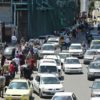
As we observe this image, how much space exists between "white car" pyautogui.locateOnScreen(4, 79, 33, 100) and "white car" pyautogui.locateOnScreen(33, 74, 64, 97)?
0.79m

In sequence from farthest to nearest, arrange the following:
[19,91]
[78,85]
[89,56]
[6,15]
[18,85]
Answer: [6,15] < [89,56] < [78,85] < [18,85] < [19,91]

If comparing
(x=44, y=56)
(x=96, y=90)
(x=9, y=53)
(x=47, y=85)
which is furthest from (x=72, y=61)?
(x=96, y=90)

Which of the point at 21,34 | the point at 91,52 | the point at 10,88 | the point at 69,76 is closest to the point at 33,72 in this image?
the point at 69,76

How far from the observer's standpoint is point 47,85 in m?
38.0

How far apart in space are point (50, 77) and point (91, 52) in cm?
1758

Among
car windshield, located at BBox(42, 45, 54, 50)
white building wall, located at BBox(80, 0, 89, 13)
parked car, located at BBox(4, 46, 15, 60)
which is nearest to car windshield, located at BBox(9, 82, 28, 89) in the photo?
parked car, located at BBox(4, 46, 15, 60)

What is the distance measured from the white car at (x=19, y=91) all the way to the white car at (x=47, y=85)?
0.79 metres

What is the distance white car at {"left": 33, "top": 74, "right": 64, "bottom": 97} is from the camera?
37594 millimetres

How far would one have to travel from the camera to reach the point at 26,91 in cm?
3606

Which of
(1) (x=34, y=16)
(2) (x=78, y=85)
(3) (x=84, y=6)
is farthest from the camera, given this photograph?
(3) (x=84, y=6)

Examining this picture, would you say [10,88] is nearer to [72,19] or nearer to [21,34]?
[21,34]

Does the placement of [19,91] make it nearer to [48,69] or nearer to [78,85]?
[78,85]

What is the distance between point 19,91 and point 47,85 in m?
2.58

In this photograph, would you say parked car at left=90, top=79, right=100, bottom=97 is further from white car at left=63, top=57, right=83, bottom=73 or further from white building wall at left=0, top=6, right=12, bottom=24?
white building wall at left=0, top=6, right=12, bottom=24
